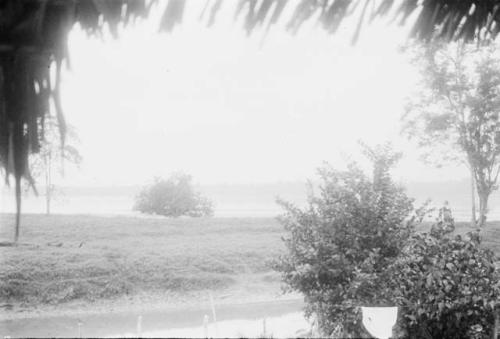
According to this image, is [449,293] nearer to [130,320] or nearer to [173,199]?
[130,320]

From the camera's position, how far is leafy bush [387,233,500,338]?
600cm

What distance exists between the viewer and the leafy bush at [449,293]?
6.00m

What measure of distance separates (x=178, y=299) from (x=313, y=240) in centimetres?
980

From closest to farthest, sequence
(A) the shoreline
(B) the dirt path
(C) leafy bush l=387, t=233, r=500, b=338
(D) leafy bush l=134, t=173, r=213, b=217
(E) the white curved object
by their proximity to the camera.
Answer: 1. (E) the white curved object
2. (C) leafy bush l=387, t=233, r=500, b=338
3. (B) the dirt path
4. (A) the shoreline
5. (D) leafy bush l=134, t=173, r=213, b=217

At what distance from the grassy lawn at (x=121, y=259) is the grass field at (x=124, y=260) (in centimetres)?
3

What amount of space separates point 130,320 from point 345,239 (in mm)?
8920

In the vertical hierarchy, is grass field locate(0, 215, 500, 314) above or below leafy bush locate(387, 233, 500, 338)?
below

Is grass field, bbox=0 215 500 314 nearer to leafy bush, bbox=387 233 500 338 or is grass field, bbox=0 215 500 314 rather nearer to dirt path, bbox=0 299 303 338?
dirt path, bbox=0 299 303 338

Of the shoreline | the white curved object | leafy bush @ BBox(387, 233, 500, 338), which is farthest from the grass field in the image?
the white curved object

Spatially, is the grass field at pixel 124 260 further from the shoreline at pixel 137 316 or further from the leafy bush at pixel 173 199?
the leafy bush at pixel 173 199

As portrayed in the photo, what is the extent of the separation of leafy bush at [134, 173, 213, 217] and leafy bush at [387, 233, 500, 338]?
29531 mm

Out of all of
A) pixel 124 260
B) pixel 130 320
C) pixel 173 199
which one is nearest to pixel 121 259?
pixel 124 260

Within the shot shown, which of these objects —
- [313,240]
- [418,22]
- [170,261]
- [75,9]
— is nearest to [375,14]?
[418,22]

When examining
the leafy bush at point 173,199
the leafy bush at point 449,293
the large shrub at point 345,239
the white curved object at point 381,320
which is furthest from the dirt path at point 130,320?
the leafy bush at point 173,199
